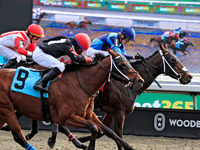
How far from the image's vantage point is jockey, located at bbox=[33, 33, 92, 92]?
3.67 meters

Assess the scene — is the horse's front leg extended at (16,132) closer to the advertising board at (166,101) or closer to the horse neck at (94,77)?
the horse neck at (94,77)

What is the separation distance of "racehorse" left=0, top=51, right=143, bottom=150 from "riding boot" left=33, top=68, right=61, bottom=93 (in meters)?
0.08

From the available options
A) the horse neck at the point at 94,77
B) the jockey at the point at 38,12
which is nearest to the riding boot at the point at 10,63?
the horse neck at the point at 94,77

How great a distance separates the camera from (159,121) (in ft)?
21.4

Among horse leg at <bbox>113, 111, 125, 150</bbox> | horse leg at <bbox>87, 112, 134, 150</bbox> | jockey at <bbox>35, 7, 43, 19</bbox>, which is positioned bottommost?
horse leg at <bbox>113, 111, 125, 150</bbox>

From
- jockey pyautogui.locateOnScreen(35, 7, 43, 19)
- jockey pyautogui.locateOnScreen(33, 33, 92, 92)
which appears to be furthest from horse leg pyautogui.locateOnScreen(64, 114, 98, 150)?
jockey pyautogui.locateOnScreen(35, 7, 43, 19)

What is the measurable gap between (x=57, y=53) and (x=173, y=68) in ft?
6.07

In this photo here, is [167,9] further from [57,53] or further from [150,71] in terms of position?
[57,53]

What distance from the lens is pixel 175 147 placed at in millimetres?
5441

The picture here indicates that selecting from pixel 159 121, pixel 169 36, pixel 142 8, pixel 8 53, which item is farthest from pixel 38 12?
pixel 159 121

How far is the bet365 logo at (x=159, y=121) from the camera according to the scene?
6.50 meters

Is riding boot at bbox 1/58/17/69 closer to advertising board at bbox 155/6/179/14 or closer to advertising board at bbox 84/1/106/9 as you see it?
advertising board at bbox 84/1/106/9

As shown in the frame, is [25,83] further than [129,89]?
No

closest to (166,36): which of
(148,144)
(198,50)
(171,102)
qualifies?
(198,50)
